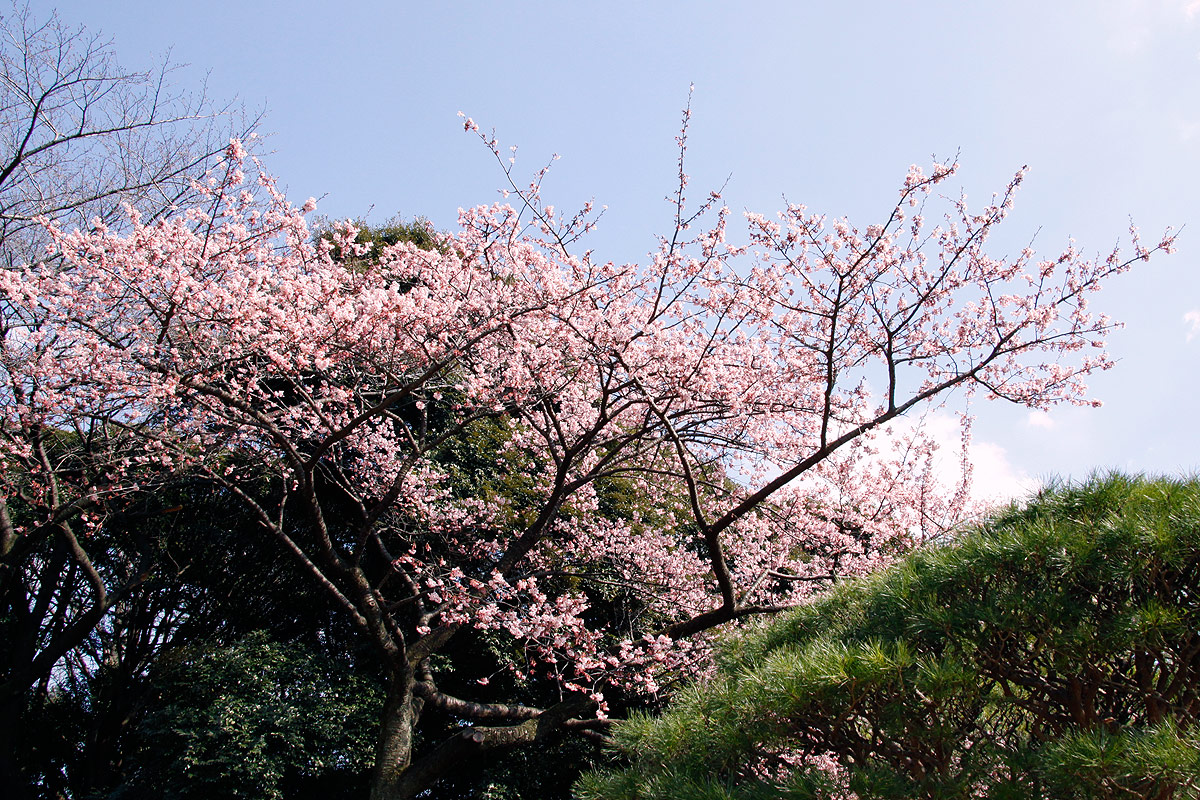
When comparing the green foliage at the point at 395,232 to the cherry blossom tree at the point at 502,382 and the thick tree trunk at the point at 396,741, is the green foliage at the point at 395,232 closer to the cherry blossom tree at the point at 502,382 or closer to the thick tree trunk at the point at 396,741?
the cherry blossom tree at the point at 502,382

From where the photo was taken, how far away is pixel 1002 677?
275 cm

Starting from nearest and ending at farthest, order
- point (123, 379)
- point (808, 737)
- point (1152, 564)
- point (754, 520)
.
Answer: point (1152, 564) < point (808, 737) < point (123, 379) < point (754, 520)

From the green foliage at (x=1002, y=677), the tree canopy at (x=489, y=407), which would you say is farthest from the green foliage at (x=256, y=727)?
the green foliage at (x=1002, y=677)

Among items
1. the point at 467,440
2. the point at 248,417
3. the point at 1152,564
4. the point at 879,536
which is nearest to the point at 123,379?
the point at 248,417

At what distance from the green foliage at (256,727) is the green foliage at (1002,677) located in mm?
4520

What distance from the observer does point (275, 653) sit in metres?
6.98

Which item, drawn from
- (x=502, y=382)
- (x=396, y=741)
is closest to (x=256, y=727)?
(x=396, y=741)

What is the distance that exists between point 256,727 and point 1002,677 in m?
6.11

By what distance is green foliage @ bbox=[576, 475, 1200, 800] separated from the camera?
2428mm

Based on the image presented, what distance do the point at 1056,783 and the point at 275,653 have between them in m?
6.67

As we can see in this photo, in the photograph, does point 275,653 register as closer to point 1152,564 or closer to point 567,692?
point 567,692

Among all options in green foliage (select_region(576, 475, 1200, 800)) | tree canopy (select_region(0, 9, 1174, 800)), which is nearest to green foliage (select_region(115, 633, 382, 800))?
tree canopy (select_region(0, 9, 1174, 800))

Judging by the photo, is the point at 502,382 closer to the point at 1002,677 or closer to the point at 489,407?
the point at 489,407

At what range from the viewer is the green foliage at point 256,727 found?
20.1ft
